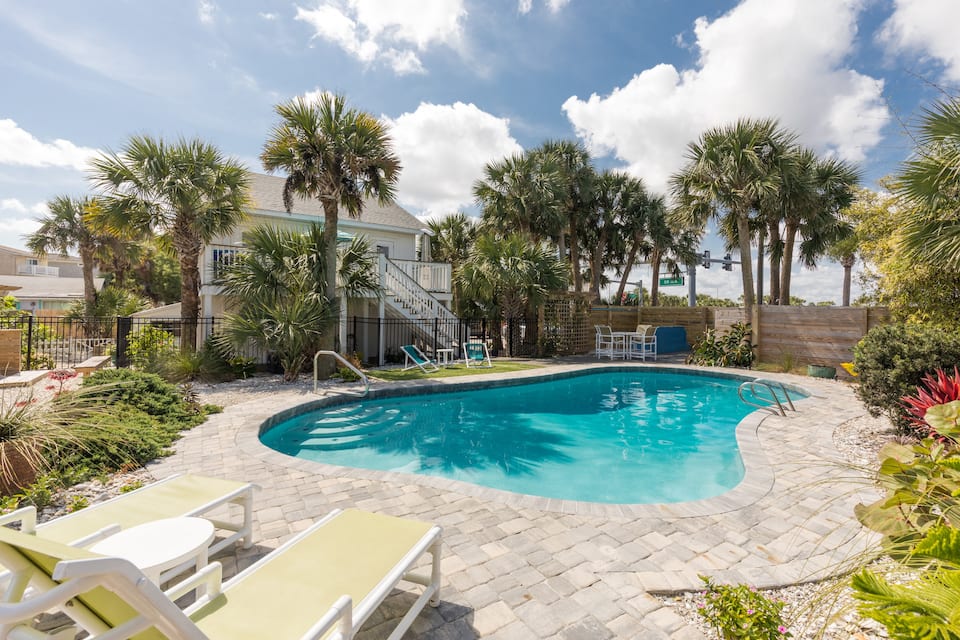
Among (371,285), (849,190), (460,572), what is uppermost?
(849,190)

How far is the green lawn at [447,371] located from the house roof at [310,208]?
6.97 m

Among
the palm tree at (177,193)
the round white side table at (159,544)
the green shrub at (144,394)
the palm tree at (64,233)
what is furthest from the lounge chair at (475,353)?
the palm tree at (64,233)

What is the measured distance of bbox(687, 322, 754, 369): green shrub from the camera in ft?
48.0

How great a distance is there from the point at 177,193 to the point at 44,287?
31.6 metres

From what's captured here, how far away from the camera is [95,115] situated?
32.1ft

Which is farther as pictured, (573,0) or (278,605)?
(573,0)

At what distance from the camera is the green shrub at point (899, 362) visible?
5730mm

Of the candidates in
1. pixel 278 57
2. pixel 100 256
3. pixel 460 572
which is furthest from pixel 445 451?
pixel 100 256

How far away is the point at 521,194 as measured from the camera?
18531 mm

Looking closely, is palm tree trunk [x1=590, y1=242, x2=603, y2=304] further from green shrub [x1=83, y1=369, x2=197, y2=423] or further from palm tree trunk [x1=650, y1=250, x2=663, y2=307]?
green shrub [x1=83, y1=369, x2=197, y2=423]

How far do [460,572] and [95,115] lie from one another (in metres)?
12.6

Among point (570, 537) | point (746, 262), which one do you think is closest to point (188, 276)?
point (570, 537)

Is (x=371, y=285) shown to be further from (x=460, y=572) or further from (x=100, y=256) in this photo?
(x=100, y=256)

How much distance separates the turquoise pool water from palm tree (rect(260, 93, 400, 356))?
14.1 feet
